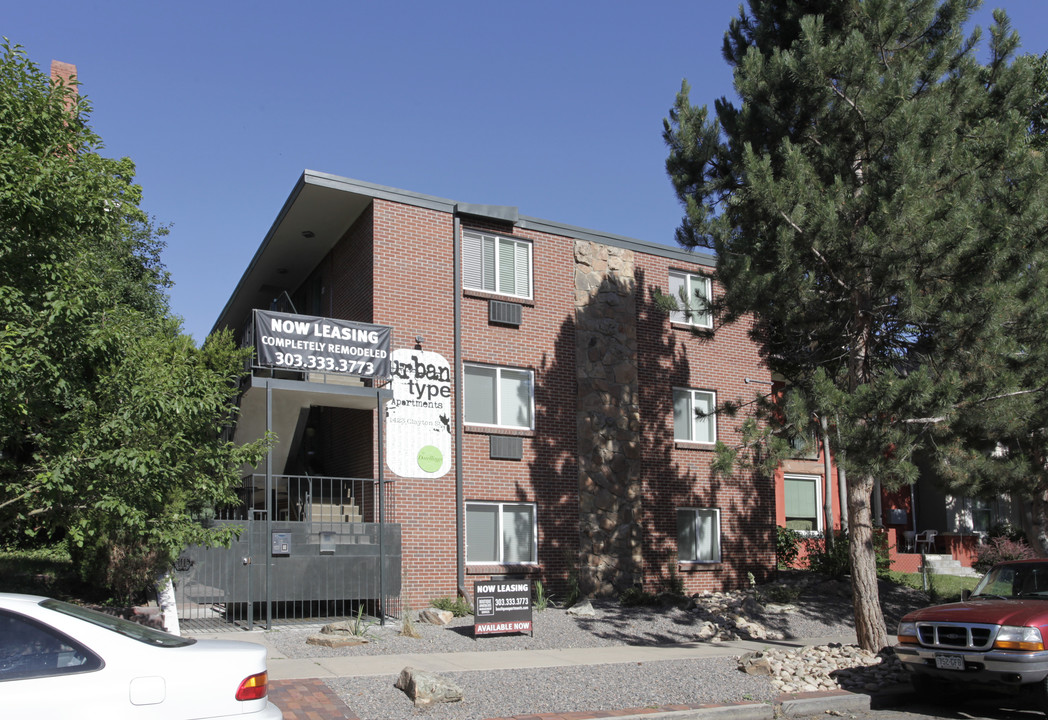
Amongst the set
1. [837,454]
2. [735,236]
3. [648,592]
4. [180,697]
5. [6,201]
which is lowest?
[648,592]

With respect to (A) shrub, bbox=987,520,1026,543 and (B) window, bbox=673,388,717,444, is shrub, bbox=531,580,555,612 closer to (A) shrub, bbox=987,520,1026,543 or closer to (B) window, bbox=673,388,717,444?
(B) window, bbox=673,388,717,444

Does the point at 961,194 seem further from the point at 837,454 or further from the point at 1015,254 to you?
the point at 837,454

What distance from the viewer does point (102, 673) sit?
16.3ft

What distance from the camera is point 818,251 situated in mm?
12695

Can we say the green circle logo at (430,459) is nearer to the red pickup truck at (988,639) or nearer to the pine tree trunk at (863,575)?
the pine tree trunk at (863,575)

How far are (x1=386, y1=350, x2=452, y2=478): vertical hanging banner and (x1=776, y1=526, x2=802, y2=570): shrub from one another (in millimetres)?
10334

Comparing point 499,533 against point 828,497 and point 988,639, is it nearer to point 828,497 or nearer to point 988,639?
point 988,639

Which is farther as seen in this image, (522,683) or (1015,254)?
(1015,254)

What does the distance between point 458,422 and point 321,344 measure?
10.4 ft

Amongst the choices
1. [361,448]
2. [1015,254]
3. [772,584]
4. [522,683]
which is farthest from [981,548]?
[522,683]

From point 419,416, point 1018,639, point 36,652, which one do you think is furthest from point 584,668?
point 36,652

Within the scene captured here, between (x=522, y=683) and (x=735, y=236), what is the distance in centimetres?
730

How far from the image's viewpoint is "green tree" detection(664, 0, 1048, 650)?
12.0m

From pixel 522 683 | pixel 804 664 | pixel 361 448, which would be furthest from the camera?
pixel 361 448
